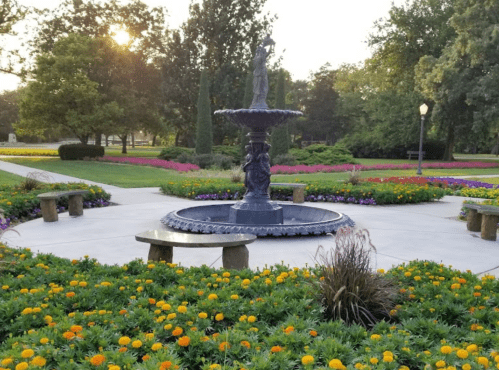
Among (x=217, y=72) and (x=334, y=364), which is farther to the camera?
(x=217, y=72)

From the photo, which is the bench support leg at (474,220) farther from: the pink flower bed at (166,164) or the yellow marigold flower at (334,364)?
the pink flower bed at (166,164)

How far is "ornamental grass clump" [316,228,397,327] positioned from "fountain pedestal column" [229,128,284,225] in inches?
167

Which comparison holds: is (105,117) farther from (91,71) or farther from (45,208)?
(45,208)

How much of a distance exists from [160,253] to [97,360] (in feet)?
8.11

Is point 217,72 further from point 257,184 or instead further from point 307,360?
point 307,360

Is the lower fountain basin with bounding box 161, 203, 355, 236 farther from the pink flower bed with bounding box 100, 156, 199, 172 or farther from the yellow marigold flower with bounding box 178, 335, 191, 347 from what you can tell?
the pink flower bed with bounding box 100, 156, 199, 172

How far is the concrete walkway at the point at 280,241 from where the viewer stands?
5730 mm

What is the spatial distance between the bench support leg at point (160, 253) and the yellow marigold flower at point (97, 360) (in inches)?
93.7

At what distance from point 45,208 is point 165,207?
2.76m

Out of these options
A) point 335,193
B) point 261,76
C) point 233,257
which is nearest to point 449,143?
point 335,193

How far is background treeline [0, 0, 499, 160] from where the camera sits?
28109 mm

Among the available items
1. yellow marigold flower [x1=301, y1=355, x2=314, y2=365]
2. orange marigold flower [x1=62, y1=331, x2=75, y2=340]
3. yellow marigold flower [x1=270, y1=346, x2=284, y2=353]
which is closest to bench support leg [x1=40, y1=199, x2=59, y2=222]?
orange marigold flower [x1=62, y1=331, x2=75, y2=340]

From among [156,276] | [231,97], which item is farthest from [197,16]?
[156,276]

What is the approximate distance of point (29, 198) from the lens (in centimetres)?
873
